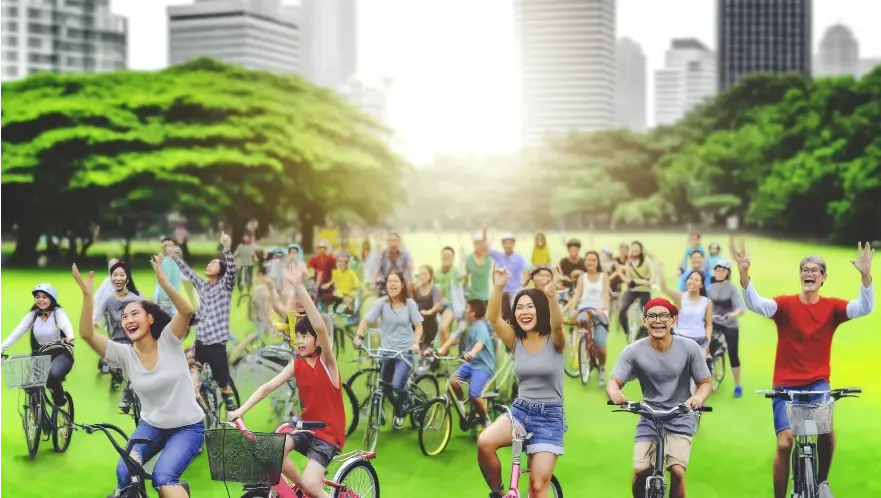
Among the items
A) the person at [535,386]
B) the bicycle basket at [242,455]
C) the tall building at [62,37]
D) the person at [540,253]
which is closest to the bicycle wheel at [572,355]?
the person at [540,253]

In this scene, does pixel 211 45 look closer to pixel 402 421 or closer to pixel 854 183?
pixel 854 183

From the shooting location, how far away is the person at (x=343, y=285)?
13.3 meters

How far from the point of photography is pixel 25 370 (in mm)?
7004

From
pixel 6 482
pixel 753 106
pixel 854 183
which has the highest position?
pixel 753 106

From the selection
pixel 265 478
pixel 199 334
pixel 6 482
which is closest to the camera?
pixel 265 478

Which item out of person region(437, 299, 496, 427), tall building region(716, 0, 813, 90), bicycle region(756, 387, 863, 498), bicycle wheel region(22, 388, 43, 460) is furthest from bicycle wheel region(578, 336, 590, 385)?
tall building region(716, 0, 813, 90)

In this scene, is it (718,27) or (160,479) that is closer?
(160,479)

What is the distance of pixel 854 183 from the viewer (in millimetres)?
38000

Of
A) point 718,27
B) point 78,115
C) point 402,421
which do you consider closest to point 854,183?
point 78,115

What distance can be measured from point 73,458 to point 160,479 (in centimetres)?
395

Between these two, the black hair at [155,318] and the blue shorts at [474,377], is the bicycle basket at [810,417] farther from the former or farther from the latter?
the black hair at [155,318]

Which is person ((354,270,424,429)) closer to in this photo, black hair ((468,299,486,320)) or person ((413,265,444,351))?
black hair ((468,299,486,320))

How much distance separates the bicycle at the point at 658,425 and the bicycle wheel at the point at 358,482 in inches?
57.8

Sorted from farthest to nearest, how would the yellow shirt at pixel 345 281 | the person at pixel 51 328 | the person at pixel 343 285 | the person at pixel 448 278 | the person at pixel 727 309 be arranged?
the yellow shirt at pixel 345 281, the person at pixel 343 285, the person at pixel 448 278, the person at pixel 727 309, the person at pixel 51 328
